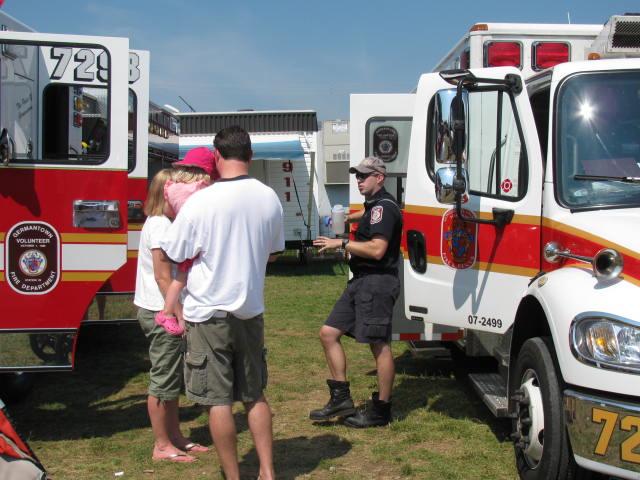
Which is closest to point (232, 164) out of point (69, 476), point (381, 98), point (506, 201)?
point (506, 201)

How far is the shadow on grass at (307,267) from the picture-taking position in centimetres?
1560

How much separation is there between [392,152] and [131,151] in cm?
242

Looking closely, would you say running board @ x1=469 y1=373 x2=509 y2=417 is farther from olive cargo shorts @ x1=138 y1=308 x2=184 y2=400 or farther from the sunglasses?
olive cargo shorts @ x1=138 y1=308 x2=184 y2=400

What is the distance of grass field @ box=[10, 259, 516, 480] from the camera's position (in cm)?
458

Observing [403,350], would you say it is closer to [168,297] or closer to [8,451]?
[168,297]

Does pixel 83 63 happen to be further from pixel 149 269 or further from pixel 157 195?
pixel 149 269

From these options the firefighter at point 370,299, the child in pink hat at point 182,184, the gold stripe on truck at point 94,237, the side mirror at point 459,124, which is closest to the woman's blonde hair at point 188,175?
the child in pink hat at point 182,184

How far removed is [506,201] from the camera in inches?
175

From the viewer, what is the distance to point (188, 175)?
448cm

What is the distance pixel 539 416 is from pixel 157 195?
2.58 meters

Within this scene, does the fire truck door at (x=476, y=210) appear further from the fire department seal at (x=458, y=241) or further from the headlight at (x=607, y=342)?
the headlight at (x=607, y=342)

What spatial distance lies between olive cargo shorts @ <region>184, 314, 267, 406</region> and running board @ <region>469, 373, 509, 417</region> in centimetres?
153

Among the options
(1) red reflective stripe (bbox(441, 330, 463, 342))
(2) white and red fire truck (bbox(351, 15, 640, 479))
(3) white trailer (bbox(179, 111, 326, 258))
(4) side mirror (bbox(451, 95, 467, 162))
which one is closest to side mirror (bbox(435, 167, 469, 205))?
(2) white and red fire truck (bbox(351, 15, 640, 479))

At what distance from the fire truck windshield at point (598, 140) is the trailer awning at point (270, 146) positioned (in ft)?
35.3
